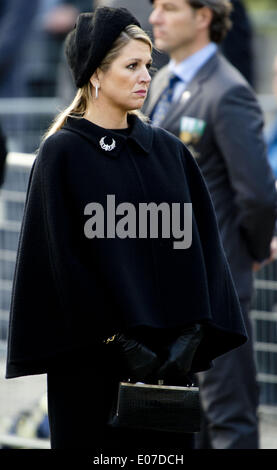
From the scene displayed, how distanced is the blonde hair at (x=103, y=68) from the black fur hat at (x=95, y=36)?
20 millimetres

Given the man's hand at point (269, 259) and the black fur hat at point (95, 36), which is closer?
the black fur hat at point (95, 36)

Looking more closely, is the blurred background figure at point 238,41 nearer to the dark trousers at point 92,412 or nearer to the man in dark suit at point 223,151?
the man in dark suit at point 223,151

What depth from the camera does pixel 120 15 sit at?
150 inches

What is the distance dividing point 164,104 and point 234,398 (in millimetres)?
1362

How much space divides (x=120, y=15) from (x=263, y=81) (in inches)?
410

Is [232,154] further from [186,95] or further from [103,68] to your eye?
[103,68]

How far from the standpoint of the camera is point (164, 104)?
5.25 m

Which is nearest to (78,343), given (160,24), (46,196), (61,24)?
(46,196)

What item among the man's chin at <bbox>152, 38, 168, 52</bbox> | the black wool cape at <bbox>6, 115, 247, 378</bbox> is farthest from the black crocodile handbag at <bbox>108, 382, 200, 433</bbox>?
the man's chin at <bbox>152, 38, 168, 52</bbox>

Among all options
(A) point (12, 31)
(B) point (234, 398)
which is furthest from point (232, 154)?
(A) point (12, 31)

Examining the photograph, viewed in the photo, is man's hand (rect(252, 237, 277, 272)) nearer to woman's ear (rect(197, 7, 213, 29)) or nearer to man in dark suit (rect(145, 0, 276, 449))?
man in dark suit (rect(145, 0, 276, 449))

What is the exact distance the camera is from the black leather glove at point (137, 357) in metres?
3.70

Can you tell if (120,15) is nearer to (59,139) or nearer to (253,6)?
(59,139)

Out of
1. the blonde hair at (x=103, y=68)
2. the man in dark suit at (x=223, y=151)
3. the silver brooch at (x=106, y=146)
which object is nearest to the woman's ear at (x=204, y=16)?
the man in dark suit at (x=223, y=151)
